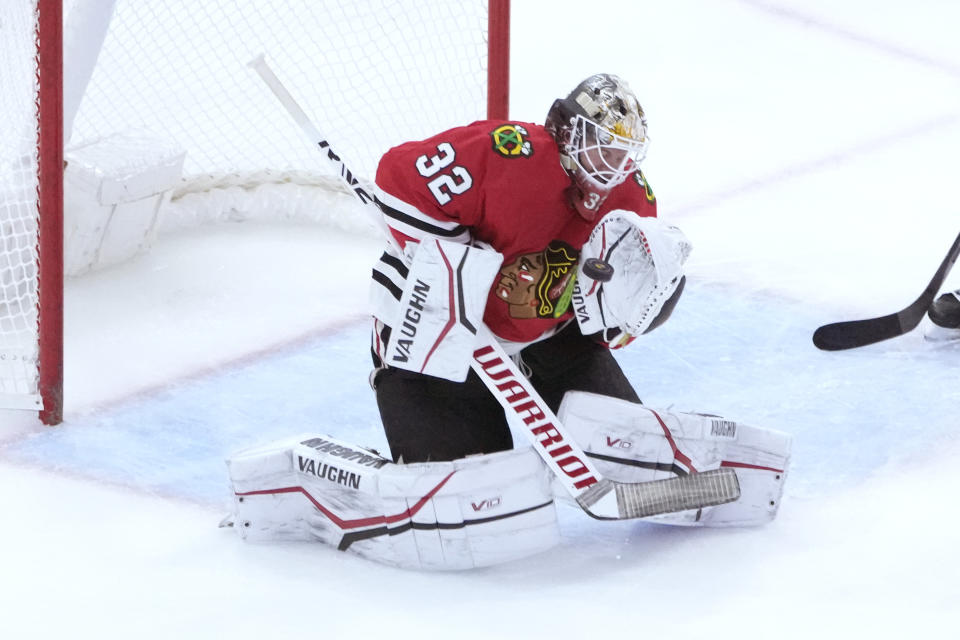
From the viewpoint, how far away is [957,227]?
12.3 ft

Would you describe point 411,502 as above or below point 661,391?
above

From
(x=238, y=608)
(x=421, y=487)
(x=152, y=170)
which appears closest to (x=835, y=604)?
(x=421, y=487)

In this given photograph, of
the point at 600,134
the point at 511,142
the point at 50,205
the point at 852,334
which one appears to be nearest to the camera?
the point at 600,134

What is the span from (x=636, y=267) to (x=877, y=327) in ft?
3.46

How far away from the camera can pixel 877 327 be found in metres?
3.02

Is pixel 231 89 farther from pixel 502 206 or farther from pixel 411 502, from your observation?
pixel 411 502

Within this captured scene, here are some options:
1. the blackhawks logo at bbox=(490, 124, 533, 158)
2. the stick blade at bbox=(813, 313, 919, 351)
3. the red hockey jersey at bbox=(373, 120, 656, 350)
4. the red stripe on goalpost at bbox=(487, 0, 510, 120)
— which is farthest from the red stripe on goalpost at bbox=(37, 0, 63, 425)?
the stick blade at bbox=(813, 313, 919, 351)

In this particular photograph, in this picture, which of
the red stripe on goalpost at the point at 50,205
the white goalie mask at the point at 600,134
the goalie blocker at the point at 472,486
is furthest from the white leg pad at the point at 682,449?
the red stripe on goalpost at the point at 50,205

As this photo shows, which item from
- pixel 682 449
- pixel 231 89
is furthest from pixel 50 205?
pixel 231 89

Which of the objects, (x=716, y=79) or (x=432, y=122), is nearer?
(x=432, y=122)

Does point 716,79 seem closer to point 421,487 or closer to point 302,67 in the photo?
point 302,67

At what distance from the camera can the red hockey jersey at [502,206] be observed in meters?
2.19

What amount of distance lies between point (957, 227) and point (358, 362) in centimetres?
168

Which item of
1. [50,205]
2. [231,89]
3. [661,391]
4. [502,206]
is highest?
[502,206]
